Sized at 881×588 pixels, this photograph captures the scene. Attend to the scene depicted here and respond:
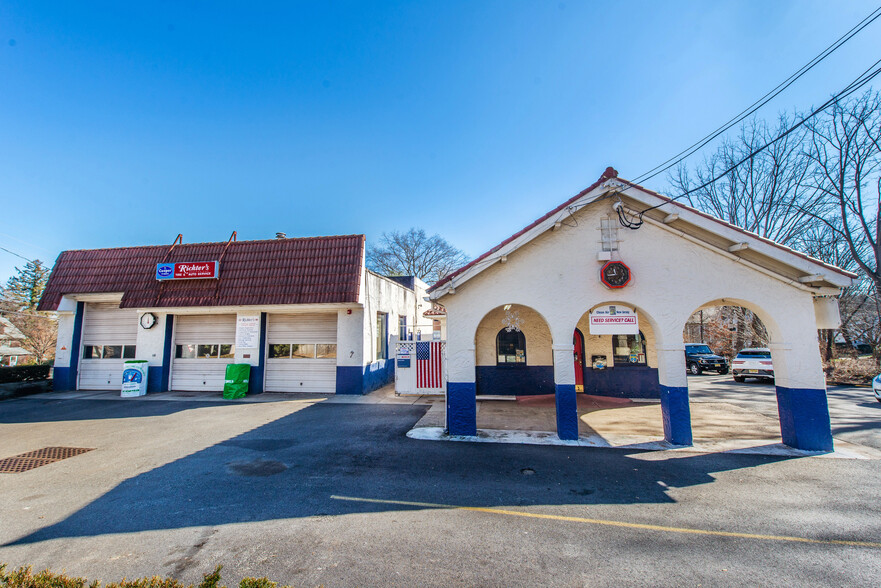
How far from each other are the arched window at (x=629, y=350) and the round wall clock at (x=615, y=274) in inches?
235

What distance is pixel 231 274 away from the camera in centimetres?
1449

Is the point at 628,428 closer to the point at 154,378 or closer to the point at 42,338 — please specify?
the point at 154,378

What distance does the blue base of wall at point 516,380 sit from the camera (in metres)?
12.9

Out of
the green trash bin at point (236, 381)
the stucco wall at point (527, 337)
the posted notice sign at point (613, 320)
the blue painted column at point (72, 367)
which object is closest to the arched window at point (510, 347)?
the stucco wall at point (527, 337)

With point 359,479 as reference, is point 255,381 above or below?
above

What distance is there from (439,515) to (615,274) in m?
5.86

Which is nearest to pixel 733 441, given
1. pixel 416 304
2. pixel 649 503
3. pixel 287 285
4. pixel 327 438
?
pixel 649 503

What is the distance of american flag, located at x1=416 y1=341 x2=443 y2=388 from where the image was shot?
13.4 meters

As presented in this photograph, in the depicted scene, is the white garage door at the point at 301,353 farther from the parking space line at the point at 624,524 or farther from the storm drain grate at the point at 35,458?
the parking space line at the point at 624,524

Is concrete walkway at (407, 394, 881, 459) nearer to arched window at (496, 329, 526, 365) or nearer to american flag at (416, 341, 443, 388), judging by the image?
arched window at (496, 329, 526, 365)

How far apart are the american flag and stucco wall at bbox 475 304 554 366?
1605 millimetres

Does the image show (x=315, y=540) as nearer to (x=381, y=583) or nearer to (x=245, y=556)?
(x=245, y=556)

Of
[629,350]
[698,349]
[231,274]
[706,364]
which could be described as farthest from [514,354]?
[698,349]

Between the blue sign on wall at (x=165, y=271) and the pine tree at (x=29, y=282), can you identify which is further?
the pine tree at (x=29, y=282)
